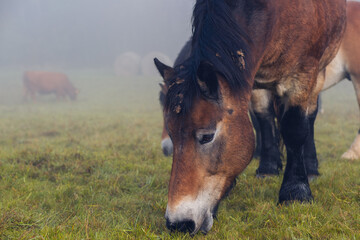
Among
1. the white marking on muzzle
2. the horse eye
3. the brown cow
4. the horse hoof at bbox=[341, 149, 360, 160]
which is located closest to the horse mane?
the horse eye

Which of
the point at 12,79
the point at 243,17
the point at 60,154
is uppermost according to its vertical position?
the point at 243,17

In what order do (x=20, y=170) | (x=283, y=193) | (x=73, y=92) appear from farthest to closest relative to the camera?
(x=73, y=92)
(x=20, y=170)
(x=283, y=193)

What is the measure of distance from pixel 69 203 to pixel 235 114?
1.85 metres

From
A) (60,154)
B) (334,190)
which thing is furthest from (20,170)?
(334,190)

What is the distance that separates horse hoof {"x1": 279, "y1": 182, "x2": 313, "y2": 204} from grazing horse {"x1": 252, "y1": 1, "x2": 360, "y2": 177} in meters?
0.83

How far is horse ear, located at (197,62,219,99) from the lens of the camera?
2.12m

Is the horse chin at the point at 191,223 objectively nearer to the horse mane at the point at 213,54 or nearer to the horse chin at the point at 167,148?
the horse mane at the point at 213,54

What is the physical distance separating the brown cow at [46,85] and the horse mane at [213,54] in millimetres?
20681

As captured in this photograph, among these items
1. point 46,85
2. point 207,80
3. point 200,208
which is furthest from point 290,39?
point 46,85

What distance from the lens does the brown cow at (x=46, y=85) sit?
828 inches

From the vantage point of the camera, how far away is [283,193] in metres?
2.96

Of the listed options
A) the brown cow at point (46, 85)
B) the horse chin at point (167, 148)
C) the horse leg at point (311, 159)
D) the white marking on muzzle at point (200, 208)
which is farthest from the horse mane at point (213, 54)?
the brown cow at point (46, 85)

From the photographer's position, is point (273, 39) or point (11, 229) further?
point (273, 39)

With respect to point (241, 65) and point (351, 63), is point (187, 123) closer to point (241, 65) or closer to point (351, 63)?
point (241, 65)
